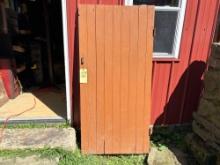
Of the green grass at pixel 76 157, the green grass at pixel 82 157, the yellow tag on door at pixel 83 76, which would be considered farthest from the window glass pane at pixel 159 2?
the green grass at pixel 76 157

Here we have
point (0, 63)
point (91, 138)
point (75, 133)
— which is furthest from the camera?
point (0, 63)

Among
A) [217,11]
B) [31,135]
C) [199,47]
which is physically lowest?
[31,135]

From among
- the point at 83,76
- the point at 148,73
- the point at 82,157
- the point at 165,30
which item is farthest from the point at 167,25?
the point at 82,157

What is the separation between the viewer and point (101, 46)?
3.26 meters

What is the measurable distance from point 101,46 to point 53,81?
2.62 m

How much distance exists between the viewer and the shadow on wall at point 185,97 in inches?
152

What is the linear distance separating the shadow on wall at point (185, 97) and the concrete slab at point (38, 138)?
1.32m

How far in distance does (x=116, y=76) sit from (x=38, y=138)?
137 centimetres

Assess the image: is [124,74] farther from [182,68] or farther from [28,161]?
[28,161]

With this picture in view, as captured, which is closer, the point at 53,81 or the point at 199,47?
the point at 199,47

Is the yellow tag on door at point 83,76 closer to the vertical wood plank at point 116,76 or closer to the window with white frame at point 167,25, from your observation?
the vertical wood plank at point 116,76

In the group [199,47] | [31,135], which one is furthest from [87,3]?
[31,135]

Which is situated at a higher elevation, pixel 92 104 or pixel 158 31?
pixel 158 31

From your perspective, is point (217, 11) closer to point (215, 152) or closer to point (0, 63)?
point (215, 152)
